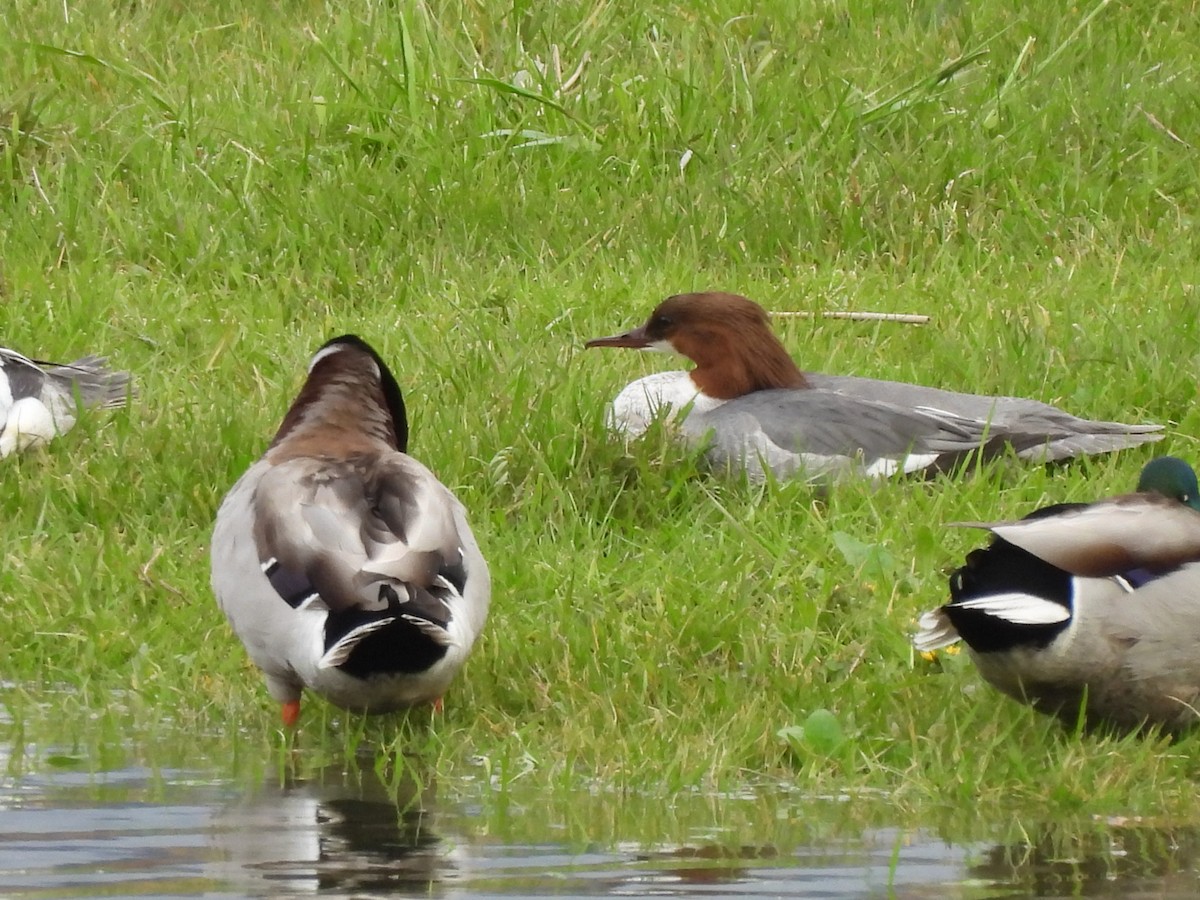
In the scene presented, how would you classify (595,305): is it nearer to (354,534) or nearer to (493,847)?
(354,534)

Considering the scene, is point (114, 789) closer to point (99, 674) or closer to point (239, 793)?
point (239, 793)

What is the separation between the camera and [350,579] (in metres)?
4.21

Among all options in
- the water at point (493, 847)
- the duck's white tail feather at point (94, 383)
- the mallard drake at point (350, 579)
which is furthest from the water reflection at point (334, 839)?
the duck's white tail feather at point (94, 383)

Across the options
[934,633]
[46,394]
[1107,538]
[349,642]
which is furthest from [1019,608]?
[46,394]

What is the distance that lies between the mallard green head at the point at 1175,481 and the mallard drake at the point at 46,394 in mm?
3183

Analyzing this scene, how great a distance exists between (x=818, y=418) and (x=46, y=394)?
2334 millimetres

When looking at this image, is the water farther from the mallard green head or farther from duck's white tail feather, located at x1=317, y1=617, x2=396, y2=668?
the mallard green head

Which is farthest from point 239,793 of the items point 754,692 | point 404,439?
point 404,439

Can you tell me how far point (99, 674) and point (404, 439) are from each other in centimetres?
106

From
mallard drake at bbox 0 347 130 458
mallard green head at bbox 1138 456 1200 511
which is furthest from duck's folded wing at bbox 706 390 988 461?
mallard drake at bbox 0 347 130 458

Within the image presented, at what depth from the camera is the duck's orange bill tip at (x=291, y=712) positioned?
14.9 feet

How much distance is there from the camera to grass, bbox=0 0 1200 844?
4.58m

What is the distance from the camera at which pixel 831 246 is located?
8445 mm

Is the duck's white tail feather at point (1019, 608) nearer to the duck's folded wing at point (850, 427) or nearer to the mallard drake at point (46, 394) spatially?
the duck's folded wing at point (850, 427)
